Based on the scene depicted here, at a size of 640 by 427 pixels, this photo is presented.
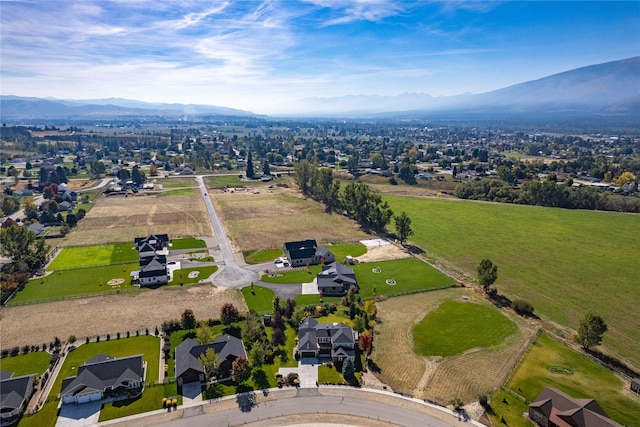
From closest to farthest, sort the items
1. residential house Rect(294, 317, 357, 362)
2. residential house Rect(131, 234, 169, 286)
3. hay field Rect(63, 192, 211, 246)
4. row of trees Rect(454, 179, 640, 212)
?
residential house Rect(294, 317, 357, 362), residential house Rect(131, 234, 169, 286), hay field Rect(63, 192, 211, 246), row of trees Rect(454, 179, 640, 212)

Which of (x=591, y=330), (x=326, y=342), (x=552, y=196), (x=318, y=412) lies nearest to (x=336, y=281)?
(x=326, y=342)

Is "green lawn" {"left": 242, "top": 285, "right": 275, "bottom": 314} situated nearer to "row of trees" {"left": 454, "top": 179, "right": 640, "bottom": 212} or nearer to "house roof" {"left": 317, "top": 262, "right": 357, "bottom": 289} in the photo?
"house roof" {"left": 317, "top": 262, "right": 357, "bottom": 289}

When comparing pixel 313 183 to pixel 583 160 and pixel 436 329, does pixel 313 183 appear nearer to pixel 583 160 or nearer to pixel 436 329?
pixel 436 329

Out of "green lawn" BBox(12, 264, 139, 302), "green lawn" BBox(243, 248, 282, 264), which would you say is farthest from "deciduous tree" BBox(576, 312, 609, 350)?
"green lawn" BBox(12, 264, 139, 302)

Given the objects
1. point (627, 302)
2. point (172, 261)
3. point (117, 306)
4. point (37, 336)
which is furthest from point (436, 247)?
point (37, 336)

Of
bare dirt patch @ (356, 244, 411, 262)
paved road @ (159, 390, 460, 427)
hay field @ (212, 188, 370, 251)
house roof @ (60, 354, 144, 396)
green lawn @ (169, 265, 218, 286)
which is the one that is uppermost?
house roof @ (60, 354, 144, 396)

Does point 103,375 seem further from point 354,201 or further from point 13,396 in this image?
point 354,201
